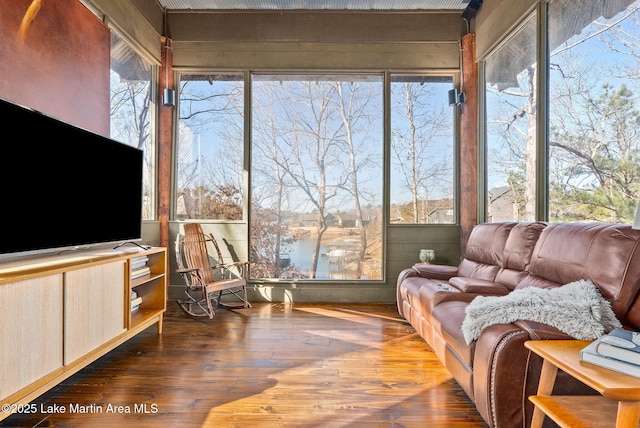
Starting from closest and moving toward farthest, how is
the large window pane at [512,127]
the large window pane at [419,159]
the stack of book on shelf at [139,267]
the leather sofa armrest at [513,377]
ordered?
the leather sofa armrest at [513,377], the stack of book on shelf at [139,267], the large window pane at [512,127], the large window pane at [419,159]

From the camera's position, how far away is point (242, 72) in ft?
14.4

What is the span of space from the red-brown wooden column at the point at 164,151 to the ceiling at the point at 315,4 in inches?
19.6

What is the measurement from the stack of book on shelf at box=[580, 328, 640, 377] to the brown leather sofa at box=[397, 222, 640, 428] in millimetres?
273

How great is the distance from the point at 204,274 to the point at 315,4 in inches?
134

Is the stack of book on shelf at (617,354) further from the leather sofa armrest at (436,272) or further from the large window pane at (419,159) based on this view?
the large window pane at (419,159)

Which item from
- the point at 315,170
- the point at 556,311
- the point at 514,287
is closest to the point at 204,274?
the point at 315,170

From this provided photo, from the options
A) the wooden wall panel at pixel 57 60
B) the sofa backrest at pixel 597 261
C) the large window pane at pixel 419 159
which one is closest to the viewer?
the sofa backrest at pixel 597 261

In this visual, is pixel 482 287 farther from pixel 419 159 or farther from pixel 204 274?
pixel 204 274

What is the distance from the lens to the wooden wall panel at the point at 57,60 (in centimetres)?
222

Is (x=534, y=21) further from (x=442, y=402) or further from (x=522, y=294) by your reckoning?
(x=442, y=402)

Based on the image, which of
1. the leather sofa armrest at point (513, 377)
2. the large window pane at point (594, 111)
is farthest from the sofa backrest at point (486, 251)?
the leather sofa armrest at point (513, 377)

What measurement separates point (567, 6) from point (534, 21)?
1.47 feet

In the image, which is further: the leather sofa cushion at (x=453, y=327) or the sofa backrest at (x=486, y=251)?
the sofa backrest at (x=486, y=251)

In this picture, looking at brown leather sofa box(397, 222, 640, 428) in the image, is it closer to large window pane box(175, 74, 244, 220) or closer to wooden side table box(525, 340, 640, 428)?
wooden side table box(525, 340, 640, 428)
